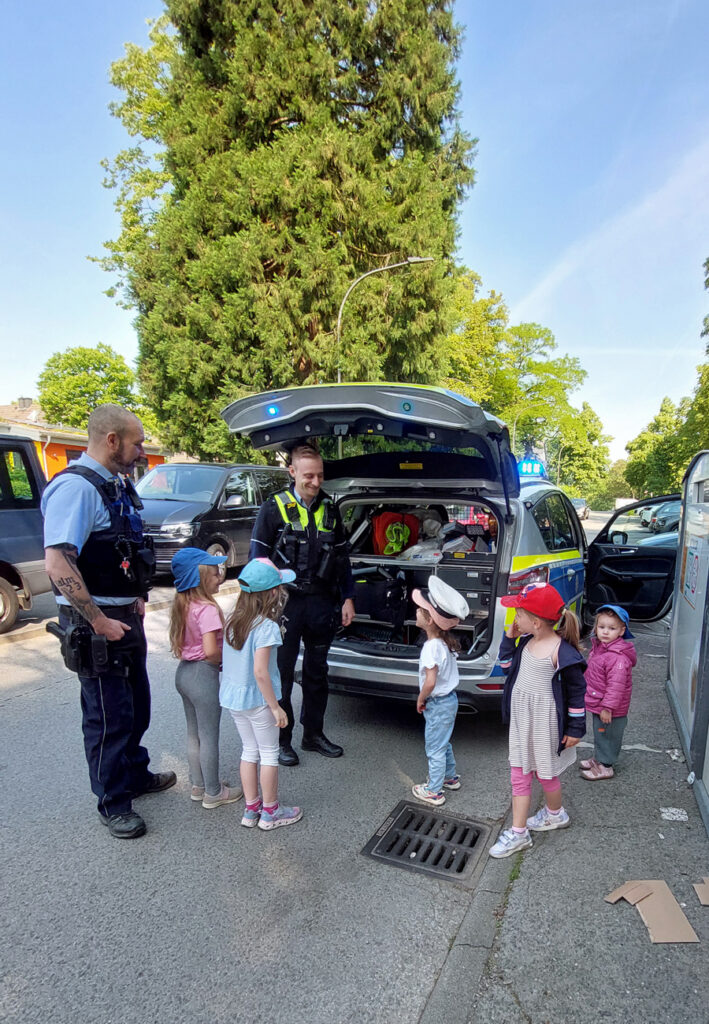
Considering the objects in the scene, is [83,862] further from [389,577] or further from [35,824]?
[389,577]

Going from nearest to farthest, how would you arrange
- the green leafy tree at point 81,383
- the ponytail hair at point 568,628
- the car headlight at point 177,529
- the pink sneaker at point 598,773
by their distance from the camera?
1. the ponytail hair at point 568,628
2. the pink sneaker at point 598,773
3. the car headlight at point 177,529
4. the green leafy tree at point 81,383

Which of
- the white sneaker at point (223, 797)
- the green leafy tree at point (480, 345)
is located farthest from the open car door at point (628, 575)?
the green leafy tree at point (480, 345)

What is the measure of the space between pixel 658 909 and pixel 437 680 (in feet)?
4.44

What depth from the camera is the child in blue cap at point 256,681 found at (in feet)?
9.81

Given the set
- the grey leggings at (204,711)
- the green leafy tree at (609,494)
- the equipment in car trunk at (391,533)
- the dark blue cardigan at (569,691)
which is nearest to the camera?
the dark blue cardigan at (569,691)

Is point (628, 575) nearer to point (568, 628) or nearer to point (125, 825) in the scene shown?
point (568, 628)

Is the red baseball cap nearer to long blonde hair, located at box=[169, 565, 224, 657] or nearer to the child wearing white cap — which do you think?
the child wearing white cap

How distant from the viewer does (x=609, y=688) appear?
3.55 m

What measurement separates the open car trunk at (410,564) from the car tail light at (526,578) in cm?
11

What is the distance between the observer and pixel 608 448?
7169 cm

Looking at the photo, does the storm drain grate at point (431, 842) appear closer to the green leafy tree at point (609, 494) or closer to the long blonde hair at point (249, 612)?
the long blonde hair at point (249, 612)

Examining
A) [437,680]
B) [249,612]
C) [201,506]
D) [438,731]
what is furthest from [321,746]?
[201,506]

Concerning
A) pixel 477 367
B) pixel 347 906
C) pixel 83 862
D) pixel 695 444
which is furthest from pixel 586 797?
pixel 477 367

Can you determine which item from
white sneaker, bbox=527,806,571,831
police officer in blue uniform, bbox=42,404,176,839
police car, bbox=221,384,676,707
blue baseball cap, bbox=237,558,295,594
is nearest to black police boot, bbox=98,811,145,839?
police officer in blue uniform, bbox=42,404,176,839
